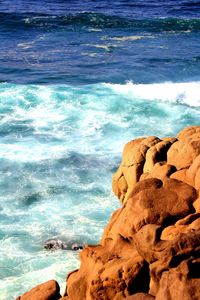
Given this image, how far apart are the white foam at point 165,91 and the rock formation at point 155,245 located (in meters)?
21.2

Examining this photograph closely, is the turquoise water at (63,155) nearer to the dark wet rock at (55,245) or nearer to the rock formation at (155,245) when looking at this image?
the dark wet rock at (55,245)

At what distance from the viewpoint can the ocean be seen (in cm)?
2059

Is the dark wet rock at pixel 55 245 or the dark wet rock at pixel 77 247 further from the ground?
the dark wet rock at pixel 77 247

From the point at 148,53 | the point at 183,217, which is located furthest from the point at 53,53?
the point at 183,217

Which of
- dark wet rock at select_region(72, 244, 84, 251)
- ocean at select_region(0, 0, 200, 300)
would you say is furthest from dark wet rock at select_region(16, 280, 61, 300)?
dark wet rock at select_region(72, 244, 84, 251)

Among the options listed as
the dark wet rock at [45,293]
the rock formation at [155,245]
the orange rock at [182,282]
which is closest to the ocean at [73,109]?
the dark wet rock at [45,293]

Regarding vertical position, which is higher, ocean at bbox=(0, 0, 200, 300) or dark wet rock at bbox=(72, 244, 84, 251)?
dark wet rock at bbox=(72, 244, 84, 251)

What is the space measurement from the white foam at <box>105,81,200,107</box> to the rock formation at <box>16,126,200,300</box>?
69.6 feet

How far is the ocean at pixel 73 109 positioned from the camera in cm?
2059

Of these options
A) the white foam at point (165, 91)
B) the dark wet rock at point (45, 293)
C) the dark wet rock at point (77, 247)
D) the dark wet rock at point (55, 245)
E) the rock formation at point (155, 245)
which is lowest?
the white foam at point (165, 91)

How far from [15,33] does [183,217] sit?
A: 158 feet

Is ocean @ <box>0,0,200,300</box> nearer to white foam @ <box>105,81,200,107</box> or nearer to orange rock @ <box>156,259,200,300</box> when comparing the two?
white foam @ <box>105,81,200,107</box>

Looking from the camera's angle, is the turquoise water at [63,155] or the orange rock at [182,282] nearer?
the orange rock at [182,282]

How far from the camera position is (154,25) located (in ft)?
197
